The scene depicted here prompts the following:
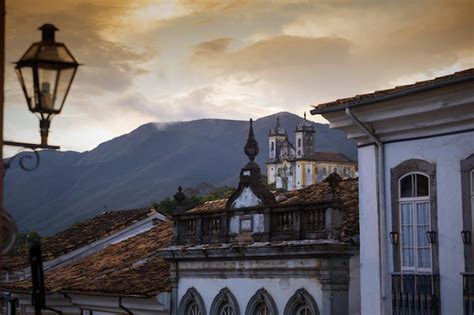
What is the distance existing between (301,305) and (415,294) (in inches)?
134

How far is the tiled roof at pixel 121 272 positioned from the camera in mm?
23859

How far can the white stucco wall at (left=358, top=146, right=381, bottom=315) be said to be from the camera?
17203mm

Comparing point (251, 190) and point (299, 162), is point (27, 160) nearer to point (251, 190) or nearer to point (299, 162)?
point (251, 190)

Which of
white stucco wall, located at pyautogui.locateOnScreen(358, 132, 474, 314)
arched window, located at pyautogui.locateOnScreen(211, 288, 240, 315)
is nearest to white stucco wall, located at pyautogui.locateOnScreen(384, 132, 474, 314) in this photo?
white stucco wall, located at pyautogui.locateOnScreen(358, 132, 474, 314)

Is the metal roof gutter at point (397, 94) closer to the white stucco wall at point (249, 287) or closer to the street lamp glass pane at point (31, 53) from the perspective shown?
the white stucco wall at point (249, 287)

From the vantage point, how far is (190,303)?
22.9 metres

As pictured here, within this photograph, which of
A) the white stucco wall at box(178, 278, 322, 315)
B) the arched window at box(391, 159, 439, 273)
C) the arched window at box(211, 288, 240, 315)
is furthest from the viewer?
the arched window at box(211, 288, 240, 315)

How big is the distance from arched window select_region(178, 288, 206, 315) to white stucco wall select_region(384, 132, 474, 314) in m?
7.41

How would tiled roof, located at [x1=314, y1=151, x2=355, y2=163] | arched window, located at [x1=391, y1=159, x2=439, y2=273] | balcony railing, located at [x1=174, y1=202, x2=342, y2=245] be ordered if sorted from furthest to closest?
tiled roof, located at [x1=314, y1=151, x2=355, y2=163], balcony railing, located at [x1=174, y1=202, x2=342, y2=245], arched window, located at [x1=391, y1=159, x2=439, y2=273]

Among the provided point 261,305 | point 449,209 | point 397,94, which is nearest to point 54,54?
point 397,94

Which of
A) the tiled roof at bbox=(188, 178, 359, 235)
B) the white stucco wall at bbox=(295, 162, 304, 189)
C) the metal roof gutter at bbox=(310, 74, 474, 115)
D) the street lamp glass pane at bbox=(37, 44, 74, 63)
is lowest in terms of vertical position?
the street lamp glass pane at bbox=(37, 44, 74, 63)

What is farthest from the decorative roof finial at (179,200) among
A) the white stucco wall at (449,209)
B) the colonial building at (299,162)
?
the colonial building at (299,162)

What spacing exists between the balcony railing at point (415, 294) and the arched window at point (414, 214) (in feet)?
0.52

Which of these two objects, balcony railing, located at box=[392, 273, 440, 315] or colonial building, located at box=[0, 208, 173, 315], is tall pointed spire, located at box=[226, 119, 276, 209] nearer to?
colonial building, located at box=[0, 208, 173, 315]
